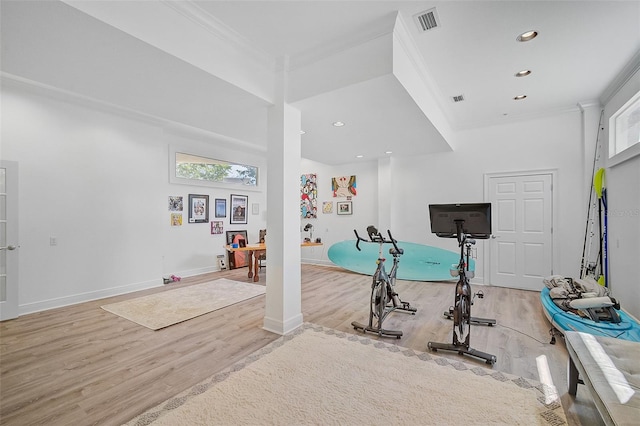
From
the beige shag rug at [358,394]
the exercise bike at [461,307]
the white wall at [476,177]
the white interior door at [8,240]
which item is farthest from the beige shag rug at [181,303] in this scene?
the white wall at [476,177]

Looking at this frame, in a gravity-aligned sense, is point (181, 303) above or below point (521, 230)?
below

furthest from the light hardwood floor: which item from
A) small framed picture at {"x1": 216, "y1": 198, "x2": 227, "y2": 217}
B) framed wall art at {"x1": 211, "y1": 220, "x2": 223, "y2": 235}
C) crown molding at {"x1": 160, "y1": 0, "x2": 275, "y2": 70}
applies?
crown molding at {"x1": 160, "y1": 0, "x2": 275, "y2": 70}

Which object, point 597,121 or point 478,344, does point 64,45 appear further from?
point 597,121

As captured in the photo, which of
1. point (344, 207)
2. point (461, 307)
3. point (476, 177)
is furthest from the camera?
point (344, 207)

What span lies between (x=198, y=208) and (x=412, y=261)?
16.0 ft

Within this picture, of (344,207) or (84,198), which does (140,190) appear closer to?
(84,198)

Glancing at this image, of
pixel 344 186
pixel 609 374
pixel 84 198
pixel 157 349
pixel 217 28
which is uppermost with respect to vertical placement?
pixel 217 28

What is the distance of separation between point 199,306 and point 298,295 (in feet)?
5.41

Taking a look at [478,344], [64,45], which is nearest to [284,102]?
A: [64,45]

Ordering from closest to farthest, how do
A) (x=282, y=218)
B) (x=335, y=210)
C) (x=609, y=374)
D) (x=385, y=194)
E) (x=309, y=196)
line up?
1. (x=609, y=374)
2. (x=282, y=218)
3. (x=385, y=194)
4. (x=335, y=210)
5. (x=309, y=196)

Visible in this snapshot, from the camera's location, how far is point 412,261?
5844 mm

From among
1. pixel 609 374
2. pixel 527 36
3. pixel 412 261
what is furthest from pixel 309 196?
pixel 609 374

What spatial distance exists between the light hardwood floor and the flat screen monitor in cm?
116

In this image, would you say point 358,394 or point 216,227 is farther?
point 216,227
